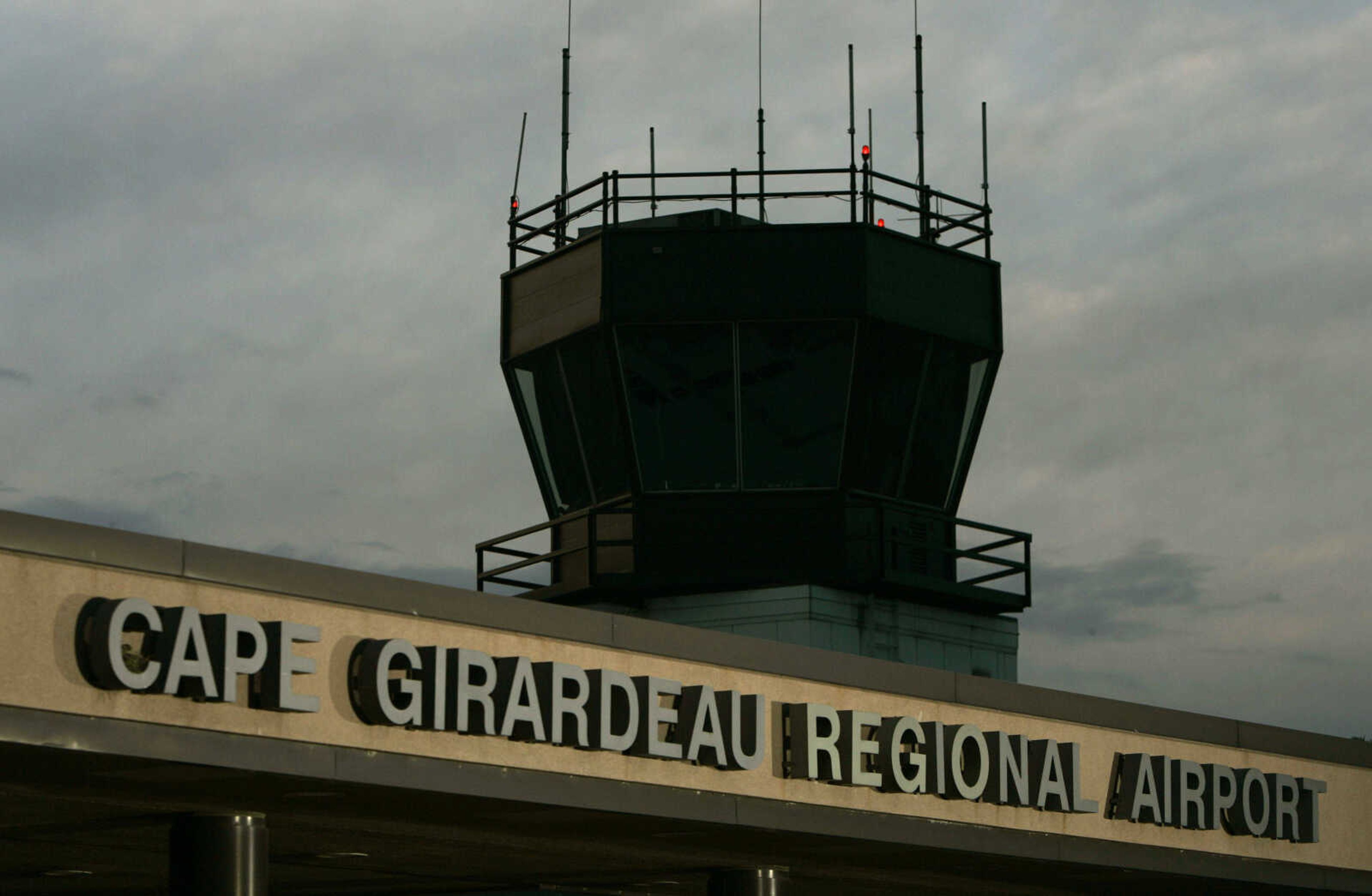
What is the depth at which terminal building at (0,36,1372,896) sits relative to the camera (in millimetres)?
14125

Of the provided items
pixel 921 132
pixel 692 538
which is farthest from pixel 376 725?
pixel 921 132

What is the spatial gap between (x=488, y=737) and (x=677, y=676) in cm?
228

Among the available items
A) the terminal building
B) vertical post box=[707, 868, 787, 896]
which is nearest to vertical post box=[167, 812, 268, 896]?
the terminal building

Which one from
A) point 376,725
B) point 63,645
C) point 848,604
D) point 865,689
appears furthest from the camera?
point 848,604

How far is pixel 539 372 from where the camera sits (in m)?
28.9

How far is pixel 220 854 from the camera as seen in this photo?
16.0 metres

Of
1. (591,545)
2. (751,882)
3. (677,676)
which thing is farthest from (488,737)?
(591,545)

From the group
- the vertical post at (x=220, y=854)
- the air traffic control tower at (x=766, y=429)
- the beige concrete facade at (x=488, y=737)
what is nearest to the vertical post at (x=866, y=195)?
the air traffic control tower at (x=766, y=429)

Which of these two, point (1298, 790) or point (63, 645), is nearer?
point (63, 645)

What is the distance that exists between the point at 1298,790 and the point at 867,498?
6.53 meters

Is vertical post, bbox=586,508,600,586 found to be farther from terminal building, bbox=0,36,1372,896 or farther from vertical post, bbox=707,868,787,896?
vertical post, bbox=707,868,787,896

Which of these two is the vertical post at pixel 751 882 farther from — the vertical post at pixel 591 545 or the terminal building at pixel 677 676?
the vertical post at pixel 591 545

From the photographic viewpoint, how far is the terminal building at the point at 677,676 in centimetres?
1412

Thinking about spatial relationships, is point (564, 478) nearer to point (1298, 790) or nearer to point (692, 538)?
point (692, 538)
